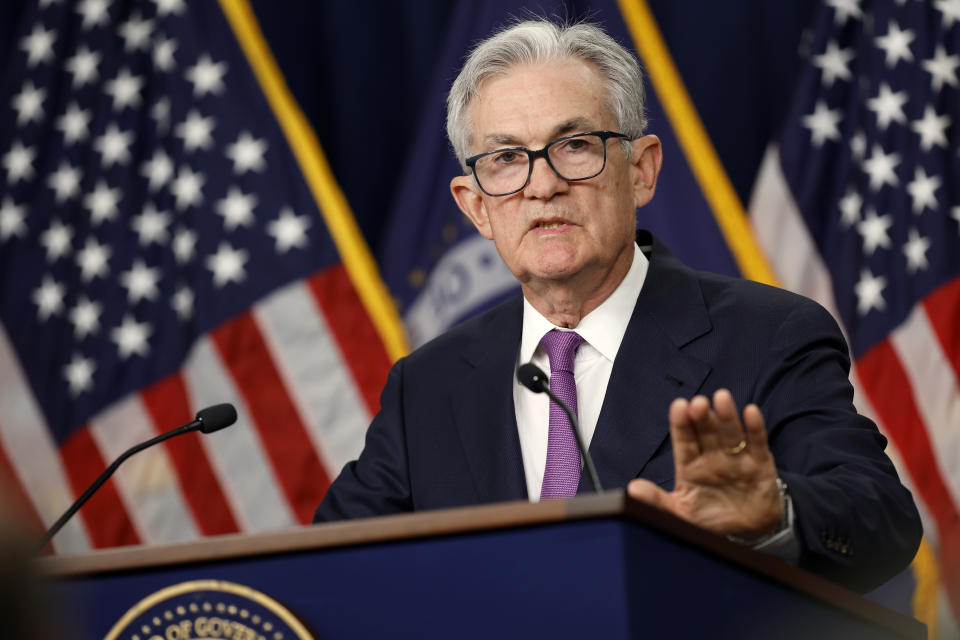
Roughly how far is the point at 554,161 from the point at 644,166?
265 millimetres

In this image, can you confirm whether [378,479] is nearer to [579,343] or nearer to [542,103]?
[579,343]

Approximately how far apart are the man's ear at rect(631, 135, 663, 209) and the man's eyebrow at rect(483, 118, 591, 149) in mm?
168

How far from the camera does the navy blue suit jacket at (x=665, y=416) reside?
174 centimetres

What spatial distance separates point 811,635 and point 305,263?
3.12m

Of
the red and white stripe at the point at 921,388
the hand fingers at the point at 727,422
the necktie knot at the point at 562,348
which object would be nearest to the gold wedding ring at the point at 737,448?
the hand fingers at the point at 727,422

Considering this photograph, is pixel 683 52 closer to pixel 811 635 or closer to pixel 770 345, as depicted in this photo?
pixel 770 345

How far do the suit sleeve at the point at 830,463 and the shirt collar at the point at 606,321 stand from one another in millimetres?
338

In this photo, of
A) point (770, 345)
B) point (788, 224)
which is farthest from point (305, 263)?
point (770, 345)

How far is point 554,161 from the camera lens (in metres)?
2.34

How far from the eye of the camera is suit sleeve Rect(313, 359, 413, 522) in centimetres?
230

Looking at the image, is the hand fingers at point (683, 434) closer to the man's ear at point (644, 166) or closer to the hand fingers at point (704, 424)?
the hand fingers at point (704, 424)

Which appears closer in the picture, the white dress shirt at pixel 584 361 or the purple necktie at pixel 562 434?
the purple necktie at pixel 562 434

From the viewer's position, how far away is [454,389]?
2361 millimetres

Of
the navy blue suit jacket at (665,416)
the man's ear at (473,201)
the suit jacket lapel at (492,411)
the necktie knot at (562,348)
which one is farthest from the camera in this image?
the man's ear at (473,201)
